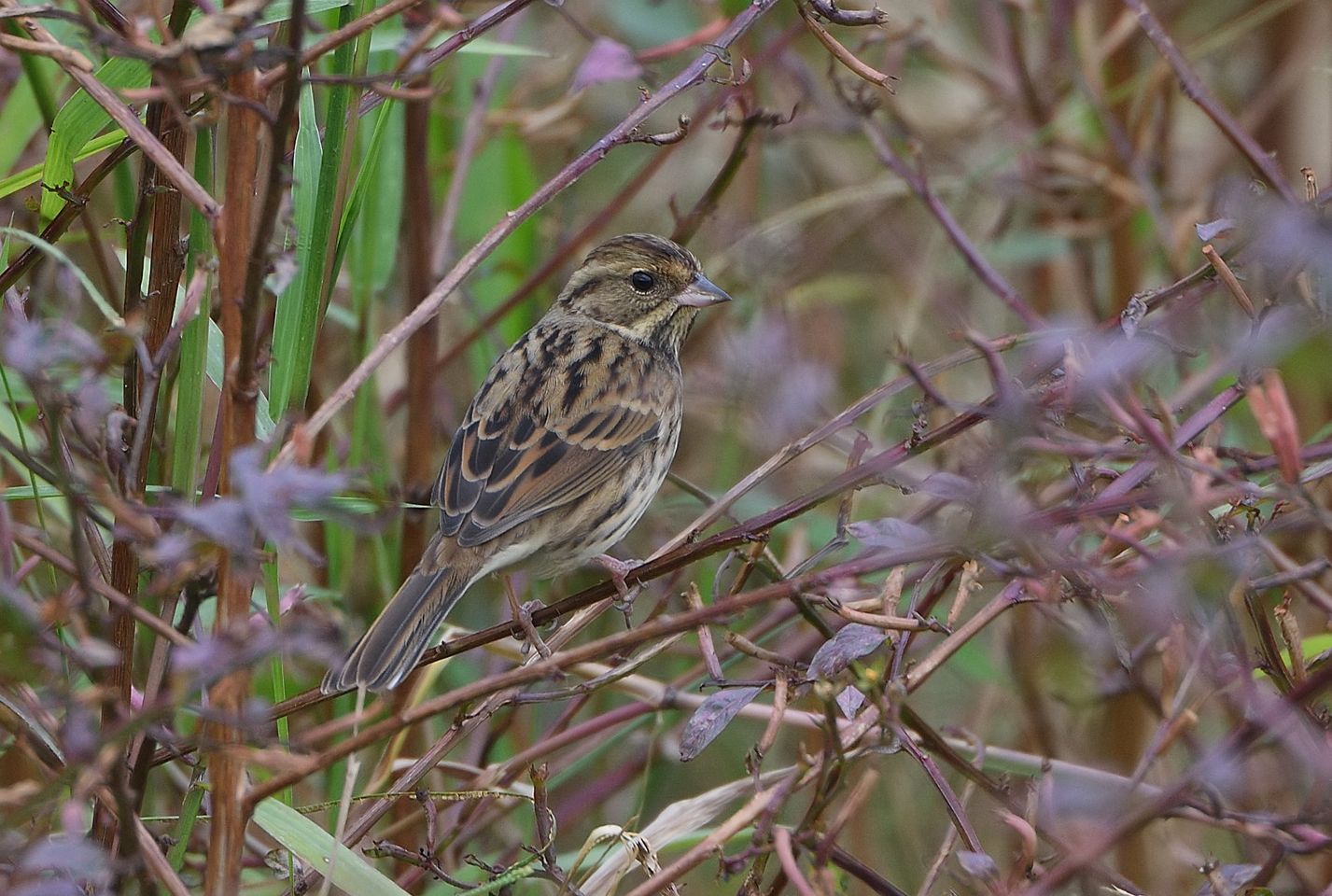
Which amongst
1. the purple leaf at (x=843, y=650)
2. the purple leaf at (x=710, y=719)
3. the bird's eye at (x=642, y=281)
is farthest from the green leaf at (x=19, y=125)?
the purple leaf at (x=843, y=650)

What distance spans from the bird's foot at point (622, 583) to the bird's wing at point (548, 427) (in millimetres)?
156

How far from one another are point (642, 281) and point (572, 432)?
0.56 m

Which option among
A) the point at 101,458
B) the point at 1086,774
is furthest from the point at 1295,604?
the point at 101,458

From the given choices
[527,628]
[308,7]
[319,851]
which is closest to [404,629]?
[527,628]

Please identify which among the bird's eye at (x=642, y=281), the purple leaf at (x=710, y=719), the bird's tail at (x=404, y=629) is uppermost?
the bird's eye at (x=642, y=281)

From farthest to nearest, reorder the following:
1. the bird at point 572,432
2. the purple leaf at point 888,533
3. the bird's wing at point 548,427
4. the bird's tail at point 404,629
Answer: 1. the bird's wing at point 548,427
2. the bird at point 572,432
3. the bird's tail at point 404,629
4. the purple leaf at point 888,533

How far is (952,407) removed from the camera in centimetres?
165

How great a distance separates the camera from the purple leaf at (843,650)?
1.84 metres

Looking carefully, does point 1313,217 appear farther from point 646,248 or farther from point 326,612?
point 646,248

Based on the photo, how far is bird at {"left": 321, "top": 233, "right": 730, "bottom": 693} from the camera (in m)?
3.04

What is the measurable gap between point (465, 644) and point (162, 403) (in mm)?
576

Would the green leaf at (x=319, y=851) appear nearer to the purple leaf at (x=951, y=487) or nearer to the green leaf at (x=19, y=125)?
the purple leaf at (x=951, y=487)

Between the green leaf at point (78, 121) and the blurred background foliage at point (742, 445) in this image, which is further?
the green leaf at point (78, 121)

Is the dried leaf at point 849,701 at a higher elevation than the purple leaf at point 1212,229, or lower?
lower
